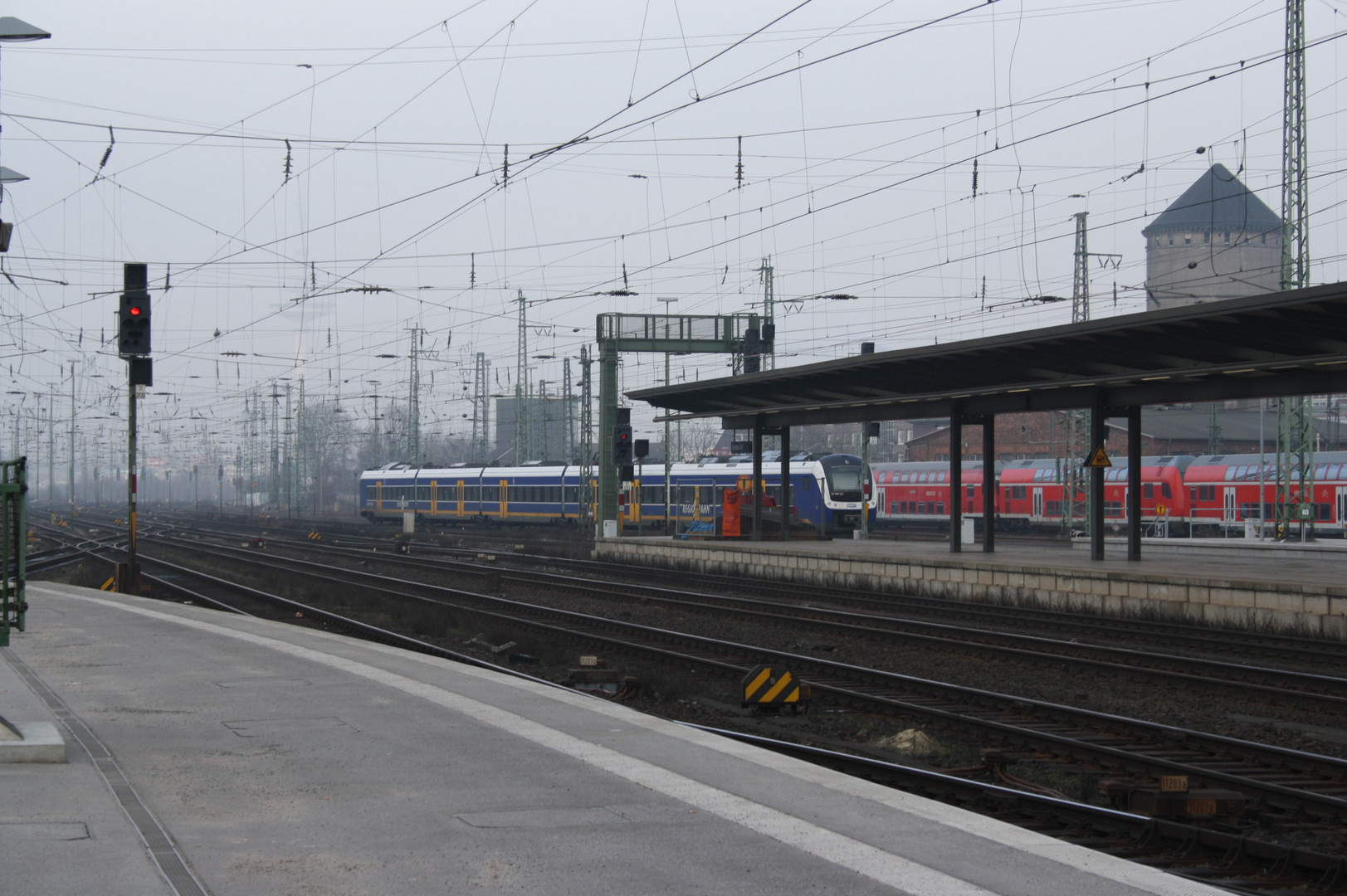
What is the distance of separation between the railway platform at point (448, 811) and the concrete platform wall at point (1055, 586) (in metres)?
11.6

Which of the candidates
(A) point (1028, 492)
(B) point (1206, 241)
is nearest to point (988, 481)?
(A) point (1028, 492)

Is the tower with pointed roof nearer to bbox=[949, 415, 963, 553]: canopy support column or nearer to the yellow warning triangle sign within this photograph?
bbox=[949, 415, 963, 553]: canopy support column

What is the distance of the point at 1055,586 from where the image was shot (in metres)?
21.2

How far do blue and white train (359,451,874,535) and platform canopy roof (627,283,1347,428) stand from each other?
28.8 ft

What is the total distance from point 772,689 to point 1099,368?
489 inches

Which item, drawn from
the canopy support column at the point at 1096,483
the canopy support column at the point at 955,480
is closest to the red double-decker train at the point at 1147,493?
the canopy support column at the point at 955,480

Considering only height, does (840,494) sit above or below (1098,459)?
below

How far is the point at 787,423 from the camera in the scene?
3088 cm

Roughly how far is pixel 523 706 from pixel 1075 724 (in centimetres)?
474

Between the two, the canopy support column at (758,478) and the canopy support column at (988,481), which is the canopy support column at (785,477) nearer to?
the canopy support column at (758,478)

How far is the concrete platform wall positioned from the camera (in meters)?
17.1

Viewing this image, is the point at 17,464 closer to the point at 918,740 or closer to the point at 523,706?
the point at 523,706

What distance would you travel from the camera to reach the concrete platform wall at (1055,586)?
56.0 ft

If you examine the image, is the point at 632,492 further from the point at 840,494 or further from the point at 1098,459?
the point at 1098,459
